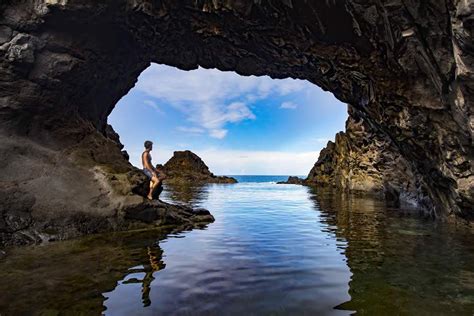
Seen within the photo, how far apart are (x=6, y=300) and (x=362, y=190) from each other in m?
45.5

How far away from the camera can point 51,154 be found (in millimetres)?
13852

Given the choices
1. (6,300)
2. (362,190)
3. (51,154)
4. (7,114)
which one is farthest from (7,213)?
(362,190)

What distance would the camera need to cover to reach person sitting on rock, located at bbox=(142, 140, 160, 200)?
14.9 meters

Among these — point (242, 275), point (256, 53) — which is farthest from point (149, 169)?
point (242, 275)

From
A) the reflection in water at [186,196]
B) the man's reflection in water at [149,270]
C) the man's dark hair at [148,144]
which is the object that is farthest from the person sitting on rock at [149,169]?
the reflection in water at [186,196]

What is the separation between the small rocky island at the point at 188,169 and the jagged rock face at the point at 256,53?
6073 cm

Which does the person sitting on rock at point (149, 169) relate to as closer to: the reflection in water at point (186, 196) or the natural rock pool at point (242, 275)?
the natural rock pool at point (242, 275)

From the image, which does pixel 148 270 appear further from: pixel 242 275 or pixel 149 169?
pixel 149 169

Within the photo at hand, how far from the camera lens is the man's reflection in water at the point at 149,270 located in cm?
598

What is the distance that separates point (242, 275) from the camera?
7219mm

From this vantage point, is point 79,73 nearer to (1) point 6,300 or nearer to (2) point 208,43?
(2) point 208,43

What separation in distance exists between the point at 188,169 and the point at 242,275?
78499 millimetres

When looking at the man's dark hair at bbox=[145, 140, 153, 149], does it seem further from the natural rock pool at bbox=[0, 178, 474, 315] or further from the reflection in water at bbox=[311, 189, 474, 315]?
the reflection in water at bbox=[311, 189, 474, 315]

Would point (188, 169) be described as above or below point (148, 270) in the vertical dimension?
above
